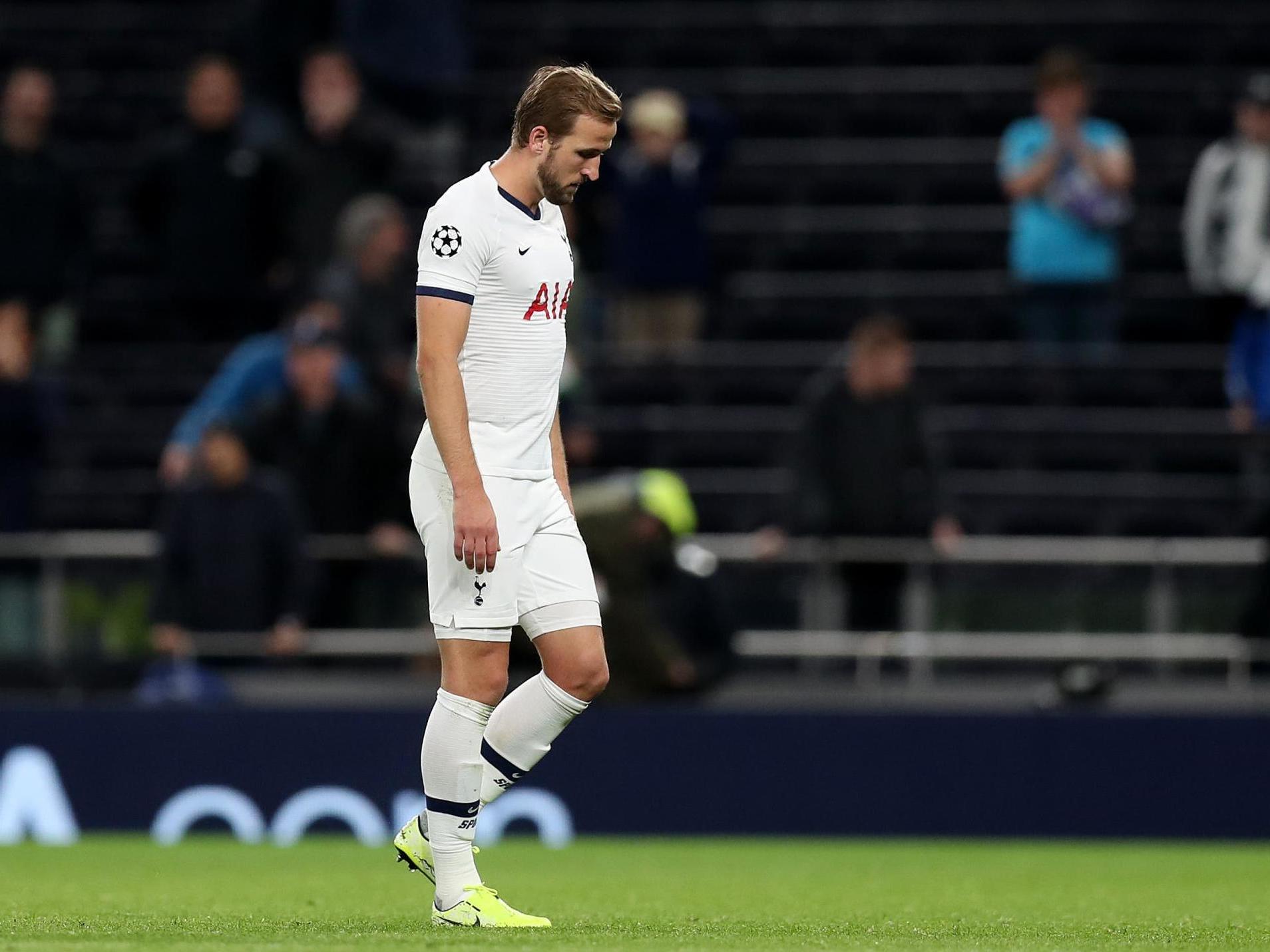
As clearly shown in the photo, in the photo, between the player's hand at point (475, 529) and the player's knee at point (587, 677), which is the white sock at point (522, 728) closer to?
the player's knee at point (587, 677)

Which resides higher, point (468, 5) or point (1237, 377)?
point (468, 5)

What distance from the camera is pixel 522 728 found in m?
6.49

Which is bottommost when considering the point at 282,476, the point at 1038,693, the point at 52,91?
the point at 1038,693

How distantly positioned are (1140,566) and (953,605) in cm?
84

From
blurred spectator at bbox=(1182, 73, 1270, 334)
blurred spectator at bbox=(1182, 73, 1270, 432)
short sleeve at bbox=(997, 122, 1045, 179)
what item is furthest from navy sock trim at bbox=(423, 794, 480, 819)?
short sleeve at bbox=(997, 122, 1045, 179)

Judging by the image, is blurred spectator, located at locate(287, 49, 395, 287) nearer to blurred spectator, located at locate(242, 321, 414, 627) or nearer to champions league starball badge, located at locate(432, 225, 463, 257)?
blurred spectator, located at locate(242, 321, 414, 627)

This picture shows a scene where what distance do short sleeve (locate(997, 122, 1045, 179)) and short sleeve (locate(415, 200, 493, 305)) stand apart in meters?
7.37

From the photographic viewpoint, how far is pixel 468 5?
17703mm

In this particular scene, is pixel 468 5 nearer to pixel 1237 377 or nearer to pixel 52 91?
pixel 52 91

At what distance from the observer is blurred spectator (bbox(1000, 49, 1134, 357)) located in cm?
1290

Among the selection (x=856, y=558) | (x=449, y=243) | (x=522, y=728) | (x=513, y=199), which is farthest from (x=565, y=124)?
(x=856, y=558)

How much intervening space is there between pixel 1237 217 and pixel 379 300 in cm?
450

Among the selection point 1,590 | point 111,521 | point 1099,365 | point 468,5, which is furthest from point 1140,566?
point 468,5

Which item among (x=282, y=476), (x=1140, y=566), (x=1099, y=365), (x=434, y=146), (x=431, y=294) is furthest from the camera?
(x=434, y=146)
